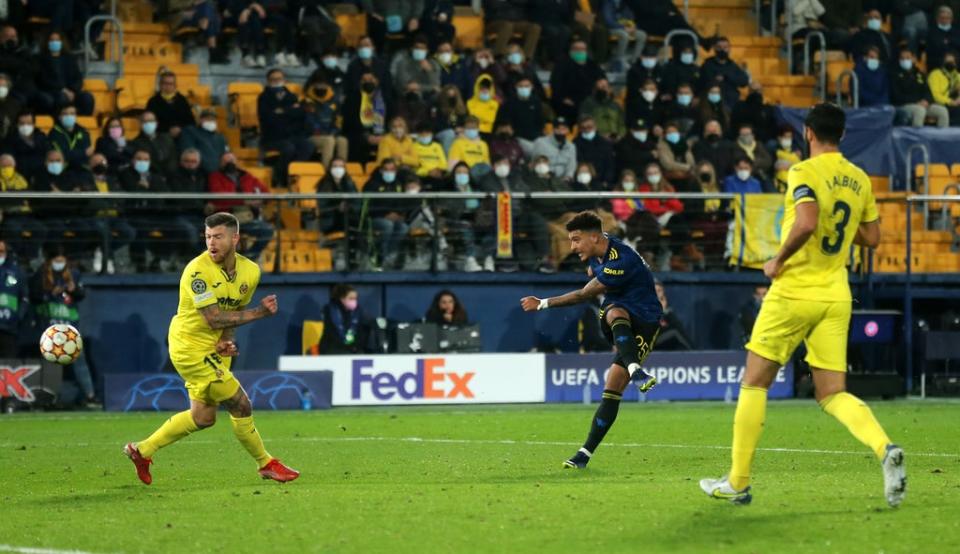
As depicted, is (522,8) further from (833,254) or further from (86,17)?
(833,254)

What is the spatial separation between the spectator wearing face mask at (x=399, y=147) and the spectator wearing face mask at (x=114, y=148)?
3.80m

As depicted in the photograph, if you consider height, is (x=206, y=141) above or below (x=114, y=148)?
above

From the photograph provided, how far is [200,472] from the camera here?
12898 millimetres

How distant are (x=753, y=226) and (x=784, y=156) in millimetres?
2721

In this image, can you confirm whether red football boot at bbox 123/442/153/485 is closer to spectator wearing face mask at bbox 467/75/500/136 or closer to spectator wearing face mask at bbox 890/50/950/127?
spectator wearing face mask at bbox 467/75/500/136

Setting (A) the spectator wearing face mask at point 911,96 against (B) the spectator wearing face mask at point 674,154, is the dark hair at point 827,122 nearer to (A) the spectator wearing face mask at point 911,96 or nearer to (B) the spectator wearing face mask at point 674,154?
A: (B) the spectator wearing face mask at point 674,154

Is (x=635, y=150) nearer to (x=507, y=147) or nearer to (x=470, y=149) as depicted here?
(x=507, y=147)

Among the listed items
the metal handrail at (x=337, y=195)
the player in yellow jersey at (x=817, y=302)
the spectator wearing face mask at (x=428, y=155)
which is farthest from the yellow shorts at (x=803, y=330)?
the spectator wearing face mask at (x=428, y=155)

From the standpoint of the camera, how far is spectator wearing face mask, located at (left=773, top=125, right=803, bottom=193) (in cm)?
2645

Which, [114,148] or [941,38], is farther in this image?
[941,38]

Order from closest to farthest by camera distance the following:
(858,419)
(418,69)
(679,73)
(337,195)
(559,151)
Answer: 1. (858,419)
2. (337,195)
3. (559,151)
4. (418,69)
5. (679,73)

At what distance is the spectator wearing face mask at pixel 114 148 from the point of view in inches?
926

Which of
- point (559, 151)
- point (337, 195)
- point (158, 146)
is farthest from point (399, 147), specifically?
point (158, 146)

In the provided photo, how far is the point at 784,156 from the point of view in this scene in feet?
88.4
